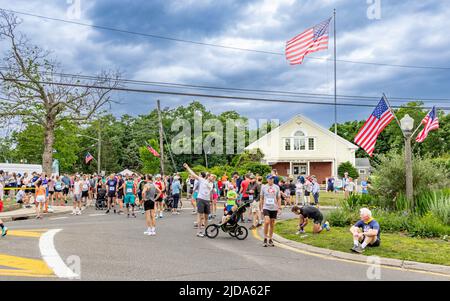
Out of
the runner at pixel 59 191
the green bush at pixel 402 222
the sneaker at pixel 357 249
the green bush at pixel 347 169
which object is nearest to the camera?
the sneaker at pixel 357 249

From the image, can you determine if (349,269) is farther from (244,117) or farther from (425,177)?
(244,117)

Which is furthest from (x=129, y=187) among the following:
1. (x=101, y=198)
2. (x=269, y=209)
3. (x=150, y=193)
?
(x=269, y=209)

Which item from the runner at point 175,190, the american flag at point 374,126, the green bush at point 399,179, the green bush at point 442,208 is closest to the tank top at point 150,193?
the runner at point 175,190

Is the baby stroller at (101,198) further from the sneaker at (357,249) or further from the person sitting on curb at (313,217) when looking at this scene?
the sneaker at (357,249)

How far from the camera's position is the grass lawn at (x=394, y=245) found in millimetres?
9024

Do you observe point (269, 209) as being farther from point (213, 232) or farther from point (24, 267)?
point (24, 267)

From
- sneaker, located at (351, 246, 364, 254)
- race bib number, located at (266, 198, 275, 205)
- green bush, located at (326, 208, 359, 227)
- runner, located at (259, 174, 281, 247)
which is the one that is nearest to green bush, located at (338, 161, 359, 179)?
green bush, located at (326, 208, 359, 227)

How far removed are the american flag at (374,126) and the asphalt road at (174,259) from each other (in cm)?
608

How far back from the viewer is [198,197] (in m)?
13.4

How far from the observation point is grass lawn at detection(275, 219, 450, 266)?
902 centimetres

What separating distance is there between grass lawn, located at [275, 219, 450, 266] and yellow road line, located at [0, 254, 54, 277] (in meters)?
6.36

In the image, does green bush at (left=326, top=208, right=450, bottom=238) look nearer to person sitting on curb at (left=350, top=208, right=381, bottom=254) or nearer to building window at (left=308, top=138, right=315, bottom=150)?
person sitting on curb at (left=350, top=208, right=381, bottom=254)

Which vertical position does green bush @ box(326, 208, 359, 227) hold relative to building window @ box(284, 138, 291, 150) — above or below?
below

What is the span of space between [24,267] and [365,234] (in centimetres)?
741
